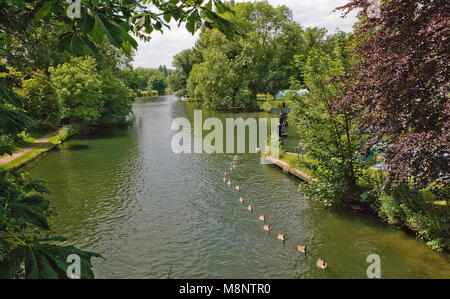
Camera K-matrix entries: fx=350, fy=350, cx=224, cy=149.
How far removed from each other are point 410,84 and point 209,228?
9.04 m

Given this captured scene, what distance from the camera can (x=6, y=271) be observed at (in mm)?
2031

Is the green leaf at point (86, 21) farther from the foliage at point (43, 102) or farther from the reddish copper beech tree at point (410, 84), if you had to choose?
the foliage at point (43, 102)

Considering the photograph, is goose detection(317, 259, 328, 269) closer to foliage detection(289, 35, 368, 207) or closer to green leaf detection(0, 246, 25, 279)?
foliage detection(289, 35, 368, 207)

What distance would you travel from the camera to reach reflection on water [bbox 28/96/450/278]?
1138 cm

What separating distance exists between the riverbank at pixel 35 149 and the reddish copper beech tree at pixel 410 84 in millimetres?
21297

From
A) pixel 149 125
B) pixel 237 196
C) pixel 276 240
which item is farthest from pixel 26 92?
pixel 276 240

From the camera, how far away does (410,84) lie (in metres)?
10.5

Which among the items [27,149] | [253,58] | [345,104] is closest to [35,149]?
[27,149]

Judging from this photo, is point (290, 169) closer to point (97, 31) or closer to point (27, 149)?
point (97, 31)

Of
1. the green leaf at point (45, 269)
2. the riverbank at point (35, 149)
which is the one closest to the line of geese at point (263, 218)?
the green leaf at point (45, 269)

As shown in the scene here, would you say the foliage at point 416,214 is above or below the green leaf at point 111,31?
below

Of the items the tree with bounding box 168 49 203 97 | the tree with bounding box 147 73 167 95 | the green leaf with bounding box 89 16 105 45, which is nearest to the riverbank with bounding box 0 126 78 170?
the green leaf with bounding box 89 16 105 45

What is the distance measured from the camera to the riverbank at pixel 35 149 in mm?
24234

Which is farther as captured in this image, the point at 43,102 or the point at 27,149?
the point at 43,102
